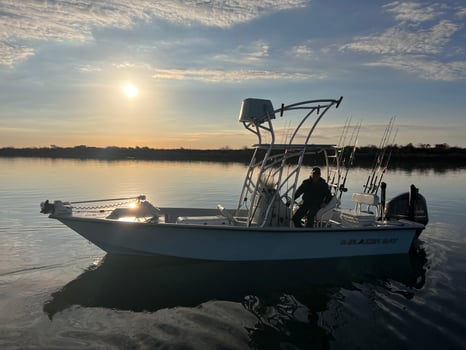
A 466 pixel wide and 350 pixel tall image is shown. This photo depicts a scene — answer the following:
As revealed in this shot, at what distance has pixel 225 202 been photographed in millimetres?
19016

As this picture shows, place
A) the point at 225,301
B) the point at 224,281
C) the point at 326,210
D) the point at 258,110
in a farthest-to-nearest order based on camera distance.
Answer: the point at 326,210 → the point at 258,110 → the point at 224,281 → the point at 225,301

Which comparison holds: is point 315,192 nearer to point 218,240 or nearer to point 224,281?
point 218,240

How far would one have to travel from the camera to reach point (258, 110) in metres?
8.56

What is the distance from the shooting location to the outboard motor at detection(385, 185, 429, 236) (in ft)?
34.0

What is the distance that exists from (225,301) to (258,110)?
4.31 metres

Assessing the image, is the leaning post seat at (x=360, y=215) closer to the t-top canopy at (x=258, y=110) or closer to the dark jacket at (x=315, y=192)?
the dark jacket at (x=315, y=192)

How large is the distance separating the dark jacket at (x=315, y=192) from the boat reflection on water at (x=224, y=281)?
1.44 meters

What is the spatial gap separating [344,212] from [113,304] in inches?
238

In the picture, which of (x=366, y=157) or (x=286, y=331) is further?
(x=366, y=157)

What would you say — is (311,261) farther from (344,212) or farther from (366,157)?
(366,157)

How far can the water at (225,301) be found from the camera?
552 centimetres

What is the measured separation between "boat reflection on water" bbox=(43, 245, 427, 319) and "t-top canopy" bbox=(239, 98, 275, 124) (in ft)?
11.2

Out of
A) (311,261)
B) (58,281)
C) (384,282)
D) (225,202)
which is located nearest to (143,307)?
(58,281)

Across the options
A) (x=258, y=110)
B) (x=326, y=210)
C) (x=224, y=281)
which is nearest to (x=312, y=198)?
(x=326, y=210)
